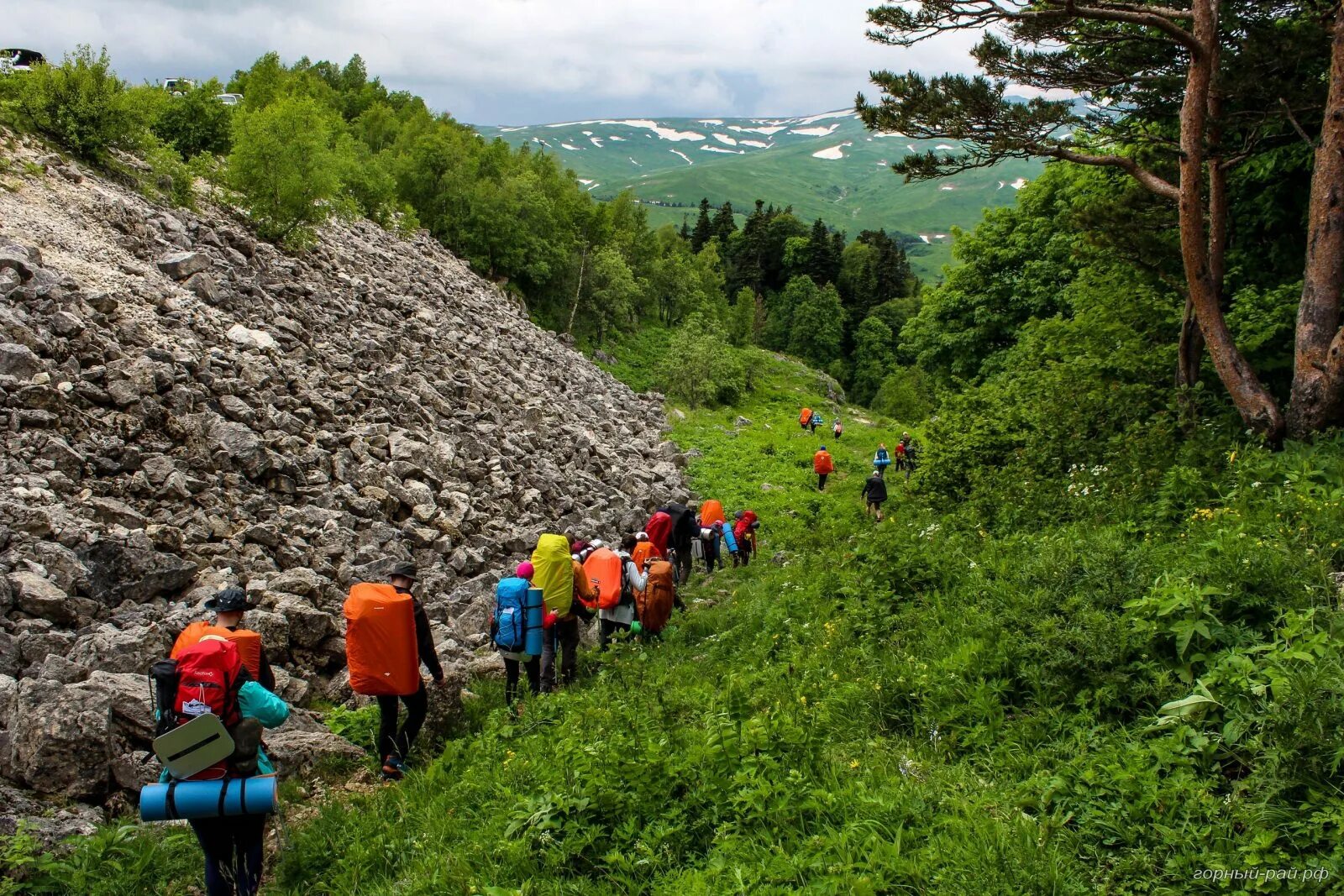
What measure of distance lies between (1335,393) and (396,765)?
11.7 m

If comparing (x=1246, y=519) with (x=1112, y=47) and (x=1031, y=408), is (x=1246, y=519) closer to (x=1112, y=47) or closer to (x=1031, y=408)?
(x=1031, y=408)

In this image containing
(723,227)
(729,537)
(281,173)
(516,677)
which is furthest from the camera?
(723,227)

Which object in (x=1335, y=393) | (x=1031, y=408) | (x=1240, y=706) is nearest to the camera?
(x=1240, y=706)

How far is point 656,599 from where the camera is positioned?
36.2 ft

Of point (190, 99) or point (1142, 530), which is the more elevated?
point (190, 99)

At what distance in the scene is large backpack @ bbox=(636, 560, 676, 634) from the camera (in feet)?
35.9

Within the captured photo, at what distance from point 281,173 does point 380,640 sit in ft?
58.1

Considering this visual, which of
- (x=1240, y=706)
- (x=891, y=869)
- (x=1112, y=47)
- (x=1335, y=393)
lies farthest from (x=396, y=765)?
(x=1112, y=47)

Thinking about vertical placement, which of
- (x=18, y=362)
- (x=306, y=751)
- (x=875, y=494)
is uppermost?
(x=18, y=362)

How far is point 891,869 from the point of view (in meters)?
4.05

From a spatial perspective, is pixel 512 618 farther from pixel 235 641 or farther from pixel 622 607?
pixel 235 641

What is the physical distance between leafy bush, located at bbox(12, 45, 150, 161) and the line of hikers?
1599 cm

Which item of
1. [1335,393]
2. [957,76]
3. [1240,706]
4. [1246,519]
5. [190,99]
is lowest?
[1240,706]

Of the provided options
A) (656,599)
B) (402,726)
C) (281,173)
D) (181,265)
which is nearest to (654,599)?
(656,599)
